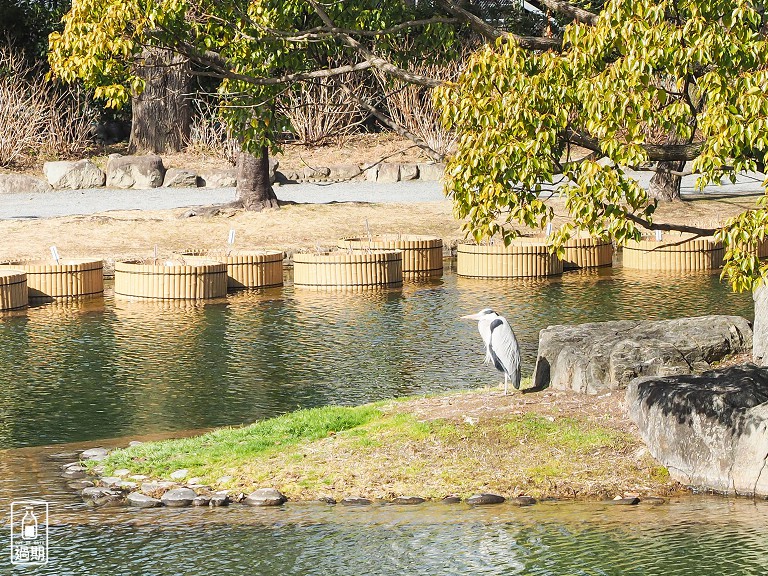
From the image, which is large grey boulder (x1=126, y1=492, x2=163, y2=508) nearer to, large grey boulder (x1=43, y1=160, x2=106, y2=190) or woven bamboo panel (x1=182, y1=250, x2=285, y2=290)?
woven bamboo panel (x1=182, y1=250, x2=285, y2=290)

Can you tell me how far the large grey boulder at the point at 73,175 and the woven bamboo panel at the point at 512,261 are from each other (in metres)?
14.0

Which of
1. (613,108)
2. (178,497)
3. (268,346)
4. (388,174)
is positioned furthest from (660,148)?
(388,174)

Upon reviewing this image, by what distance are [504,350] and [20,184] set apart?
23.3 m

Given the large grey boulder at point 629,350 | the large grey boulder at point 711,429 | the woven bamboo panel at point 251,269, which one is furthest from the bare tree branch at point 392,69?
the woven bamboo panel at point 251,269

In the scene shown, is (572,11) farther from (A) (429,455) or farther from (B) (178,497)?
(B) (178,497)

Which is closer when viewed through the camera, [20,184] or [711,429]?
[711,429]

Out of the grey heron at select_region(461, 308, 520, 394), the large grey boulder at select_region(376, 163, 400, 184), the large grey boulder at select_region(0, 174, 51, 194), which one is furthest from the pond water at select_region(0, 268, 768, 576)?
the large grey boulder at select_region(0, 174, 51, 194)

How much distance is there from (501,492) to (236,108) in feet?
26.5

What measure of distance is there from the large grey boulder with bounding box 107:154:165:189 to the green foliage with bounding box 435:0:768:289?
2327 centimetres

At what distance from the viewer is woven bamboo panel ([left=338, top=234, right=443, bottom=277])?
2289cm

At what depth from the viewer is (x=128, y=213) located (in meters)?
27.2

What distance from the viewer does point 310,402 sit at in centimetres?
1293

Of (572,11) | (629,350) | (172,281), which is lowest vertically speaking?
(629,350)

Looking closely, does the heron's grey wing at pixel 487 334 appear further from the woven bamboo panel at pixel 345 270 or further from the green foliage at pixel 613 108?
the woven bamboo panel at pixel 345 270
